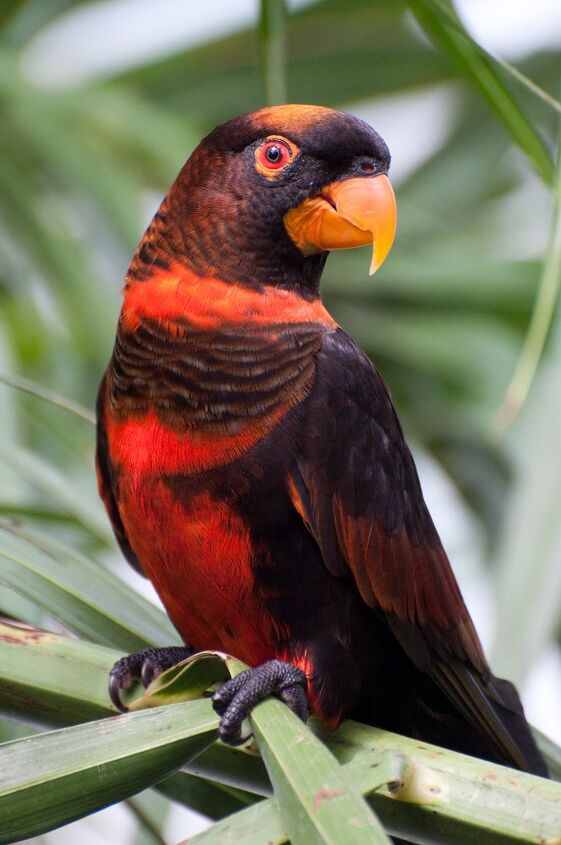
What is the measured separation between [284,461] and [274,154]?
0.54m

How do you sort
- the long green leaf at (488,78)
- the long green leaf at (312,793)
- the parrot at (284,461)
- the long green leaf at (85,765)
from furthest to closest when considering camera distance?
the parrot at (284,461) → the long green leaf at (488,78) → the long green leaf at (85,765) → the long green leaf at (312,793)

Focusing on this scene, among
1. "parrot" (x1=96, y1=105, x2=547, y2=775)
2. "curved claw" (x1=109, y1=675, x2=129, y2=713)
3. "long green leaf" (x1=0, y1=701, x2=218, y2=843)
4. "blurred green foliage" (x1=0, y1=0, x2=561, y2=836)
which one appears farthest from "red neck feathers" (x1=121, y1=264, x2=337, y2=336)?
"long green leaf" (x1=0, y1=701, x2=218, y2=843)

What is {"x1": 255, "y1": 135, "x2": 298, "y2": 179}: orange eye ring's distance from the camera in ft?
5.51

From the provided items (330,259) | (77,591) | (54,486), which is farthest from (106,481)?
(330,259)

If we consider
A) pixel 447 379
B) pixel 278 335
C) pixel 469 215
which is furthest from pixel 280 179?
pixel 469 215

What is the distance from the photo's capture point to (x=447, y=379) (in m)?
2.45

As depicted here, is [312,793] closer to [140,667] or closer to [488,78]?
[140,667]

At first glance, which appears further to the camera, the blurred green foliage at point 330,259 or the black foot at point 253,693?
the blurred green foliage at point 330,259

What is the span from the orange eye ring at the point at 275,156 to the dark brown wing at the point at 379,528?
0.30 m

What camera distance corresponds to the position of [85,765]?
93 centimetres

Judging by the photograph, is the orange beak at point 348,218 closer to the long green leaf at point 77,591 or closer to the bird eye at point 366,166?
the bird eye at point 366,166

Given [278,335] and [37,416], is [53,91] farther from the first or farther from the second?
[278,335]

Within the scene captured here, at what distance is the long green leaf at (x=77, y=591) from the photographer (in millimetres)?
1258

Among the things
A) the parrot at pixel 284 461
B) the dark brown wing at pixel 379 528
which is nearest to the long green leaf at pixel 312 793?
the parrot at pixel 284 461
